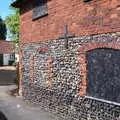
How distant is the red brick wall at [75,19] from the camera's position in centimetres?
1111

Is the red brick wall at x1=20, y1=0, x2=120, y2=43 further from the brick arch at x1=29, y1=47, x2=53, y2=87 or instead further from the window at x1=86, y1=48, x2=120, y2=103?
the window at x1=86, y1=48, x2=120, y2=103

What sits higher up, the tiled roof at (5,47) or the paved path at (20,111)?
the tiled roof at (5,47)

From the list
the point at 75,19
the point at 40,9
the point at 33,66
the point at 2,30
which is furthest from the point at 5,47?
the point at 75,19

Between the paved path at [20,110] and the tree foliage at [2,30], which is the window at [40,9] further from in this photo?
the tree foliage at [2,30]

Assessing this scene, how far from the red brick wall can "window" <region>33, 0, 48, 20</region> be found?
221mm

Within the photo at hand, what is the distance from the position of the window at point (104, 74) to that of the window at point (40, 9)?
4.32m

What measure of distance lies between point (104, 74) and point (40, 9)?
236 inches

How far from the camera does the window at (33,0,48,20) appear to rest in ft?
51.8

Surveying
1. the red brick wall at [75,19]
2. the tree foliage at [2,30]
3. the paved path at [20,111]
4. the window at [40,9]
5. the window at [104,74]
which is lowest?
the paved path at [20,111]

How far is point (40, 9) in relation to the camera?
16.3 m

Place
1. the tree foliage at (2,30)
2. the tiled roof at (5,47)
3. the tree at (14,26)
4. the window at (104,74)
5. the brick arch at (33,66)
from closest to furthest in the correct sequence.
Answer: the window at (104,74) < the brick arch at (33,66) < the tree at (14,26) < the tiled roof at (5,47) < the tree foliage at (2,30)

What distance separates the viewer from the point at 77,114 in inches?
504

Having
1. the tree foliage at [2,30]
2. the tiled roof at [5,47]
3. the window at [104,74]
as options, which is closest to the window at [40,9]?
the window at [104,74]

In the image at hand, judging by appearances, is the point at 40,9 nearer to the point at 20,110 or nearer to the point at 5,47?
the point at 20,110
